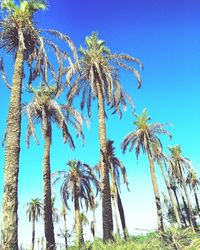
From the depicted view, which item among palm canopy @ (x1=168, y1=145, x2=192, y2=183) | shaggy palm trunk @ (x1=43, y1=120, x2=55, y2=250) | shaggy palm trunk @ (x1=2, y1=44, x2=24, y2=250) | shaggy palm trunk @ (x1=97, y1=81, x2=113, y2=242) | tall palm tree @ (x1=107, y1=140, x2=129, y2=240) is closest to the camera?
shaggy palm trunk @ (x1=2, y1=44, x2=24, y2=250)

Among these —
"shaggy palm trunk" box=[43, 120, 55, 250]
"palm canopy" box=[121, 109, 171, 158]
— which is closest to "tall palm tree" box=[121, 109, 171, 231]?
"palm canopy" box=[121, 109, 171, 158]

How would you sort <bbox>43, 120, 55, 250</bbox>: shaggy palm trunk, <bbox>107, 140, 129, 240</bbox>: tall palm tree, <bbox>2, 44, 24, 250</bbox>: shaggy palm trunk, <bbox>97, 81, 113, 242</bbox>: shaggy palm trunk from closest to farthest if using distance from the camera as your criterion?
1. <bbox>2, 44, 24, 250</bbox>: shaggy palm trunk
2. <bbox>97, 81, 113, 242</bbox>: shaggy palm trunk
3. <bbox>43, 120, 55, 250</bbox>: shaggy palm trunk
4. <bbox>107, 140, 129, 240</bbox>: tall palm tree

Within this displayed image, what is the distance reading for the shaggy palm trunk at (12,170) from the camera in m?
10.8

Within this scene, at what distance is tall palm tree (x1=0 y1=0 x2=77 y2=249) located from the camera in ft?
39.4

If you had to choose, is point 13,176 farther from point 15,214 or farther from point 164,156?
point 164,156

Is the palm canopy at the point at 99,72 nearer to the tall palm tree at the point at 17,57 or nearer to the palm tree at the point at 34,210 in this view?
the tall palm tree at the point at 17,57

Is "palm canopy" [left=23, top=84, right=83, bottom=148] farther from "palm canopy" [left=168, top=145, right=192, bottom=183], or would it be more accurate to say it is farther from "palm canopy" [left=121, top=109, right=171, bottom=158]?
"palm canopy" [left=168, top=145, right=192, bottom=183]

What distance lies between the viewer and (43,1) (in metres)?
17.4

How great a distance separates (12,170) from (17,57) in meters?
5.66

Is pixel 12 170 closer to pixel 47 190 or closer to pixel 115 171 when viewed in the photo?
pixel 47 190

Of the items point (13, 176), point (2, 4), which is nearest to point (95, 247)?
point (13, 176)

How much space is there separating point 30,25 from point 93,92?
776 cm

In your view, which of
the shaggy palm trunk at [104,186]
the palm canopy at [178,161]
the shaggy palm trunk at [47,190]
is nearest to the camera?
the shaggy palm trunk at [104,186]

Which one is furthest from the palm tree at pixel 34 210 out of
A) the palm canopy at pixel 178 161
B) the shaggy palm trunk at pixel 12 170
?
the shaggy palm trunk at pixel 12 170
